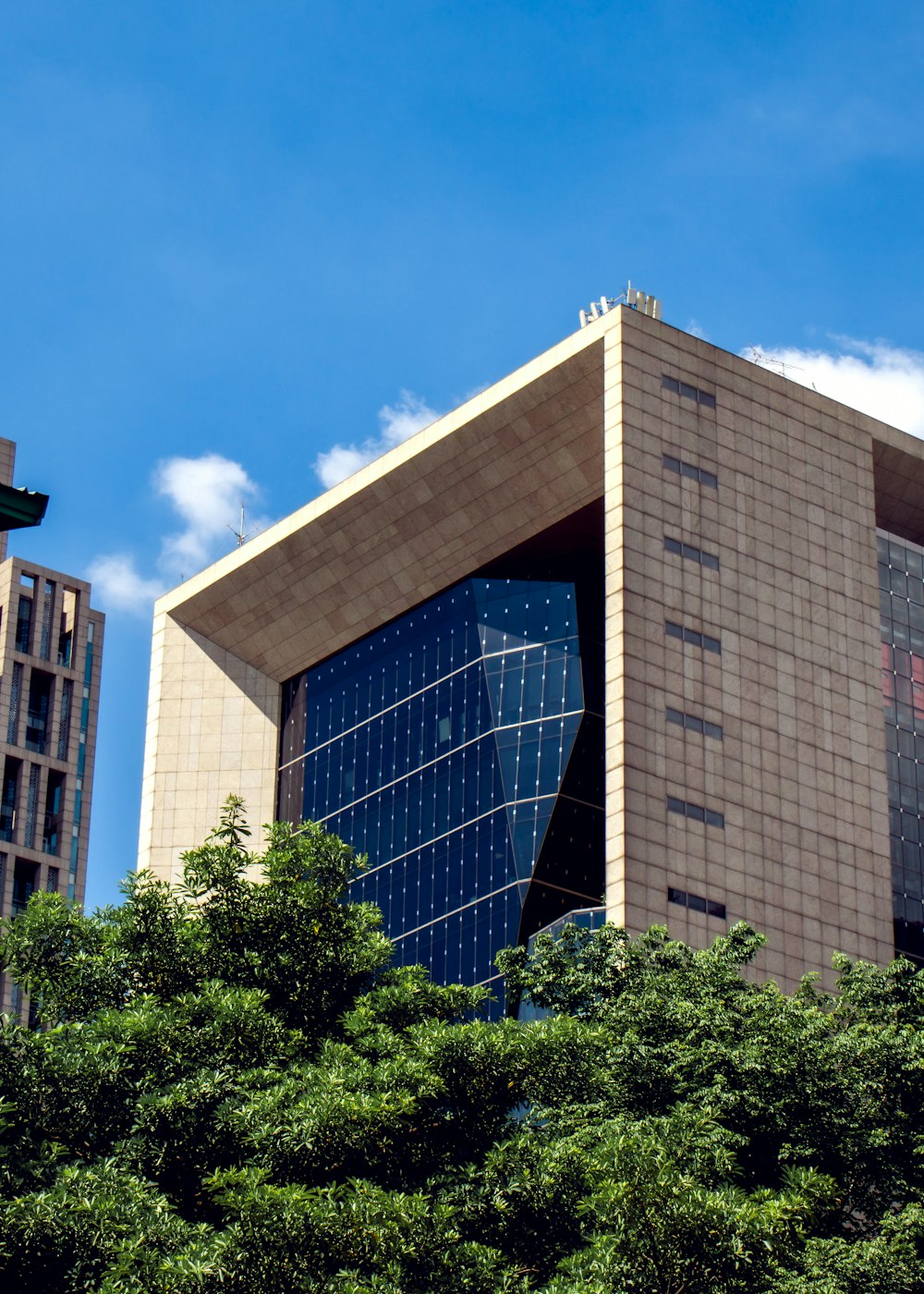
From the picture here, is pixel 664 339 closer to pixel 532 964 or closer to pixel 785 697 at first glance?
pixel 785 697

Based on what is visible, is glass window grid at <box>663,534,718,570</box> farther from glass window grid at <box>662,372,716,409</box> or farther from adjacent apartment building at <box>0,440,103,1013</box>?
adjacent apartment building at <box>0,440,103,1013</box>

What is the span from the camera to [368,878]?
102 meters

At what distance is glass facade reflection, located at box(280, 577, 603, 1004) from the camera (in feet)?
297

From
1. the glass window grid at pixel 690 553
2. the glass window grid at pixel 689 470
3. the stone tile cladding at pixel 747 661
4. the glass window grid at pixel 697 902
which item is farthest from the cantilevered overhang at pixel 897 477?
the glass window grid at pixel 697 902

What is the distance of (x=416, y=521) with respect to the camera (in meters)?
98.4

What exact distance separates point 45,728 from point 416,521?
199ft

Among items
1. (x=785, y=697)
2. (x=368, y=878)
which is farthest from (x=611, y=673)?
(x=368, y=878)

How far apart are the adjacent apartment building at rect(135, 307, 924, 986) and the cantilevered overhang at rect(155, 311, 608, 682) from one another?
0.14m

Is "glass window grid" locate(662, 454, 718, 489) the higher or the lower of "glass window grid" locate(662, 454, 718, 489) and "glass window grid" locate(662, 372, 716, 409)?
the lower

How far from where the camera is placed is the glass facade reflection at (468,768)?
297ft

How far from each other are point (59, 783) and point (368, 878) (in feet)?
179

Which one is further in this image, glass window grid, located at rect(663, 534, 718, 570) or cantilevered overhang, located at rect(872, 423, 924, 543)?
cantilevered overhang, located at rect(872, 423, 924, 543)

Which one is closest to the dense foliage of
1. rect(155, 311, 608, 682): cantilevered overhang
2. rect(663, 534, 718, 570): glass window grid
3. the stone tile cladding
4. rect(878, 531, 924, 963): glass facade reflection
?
the stone tile cladding

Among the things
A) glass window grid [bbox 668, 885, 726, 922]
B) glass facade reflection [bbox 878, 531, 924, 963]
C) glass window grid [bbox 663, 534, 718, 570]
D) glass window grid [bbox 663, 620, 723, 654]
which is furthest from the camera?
glass facade reflection [bbox 878, 531, 924, 963]
